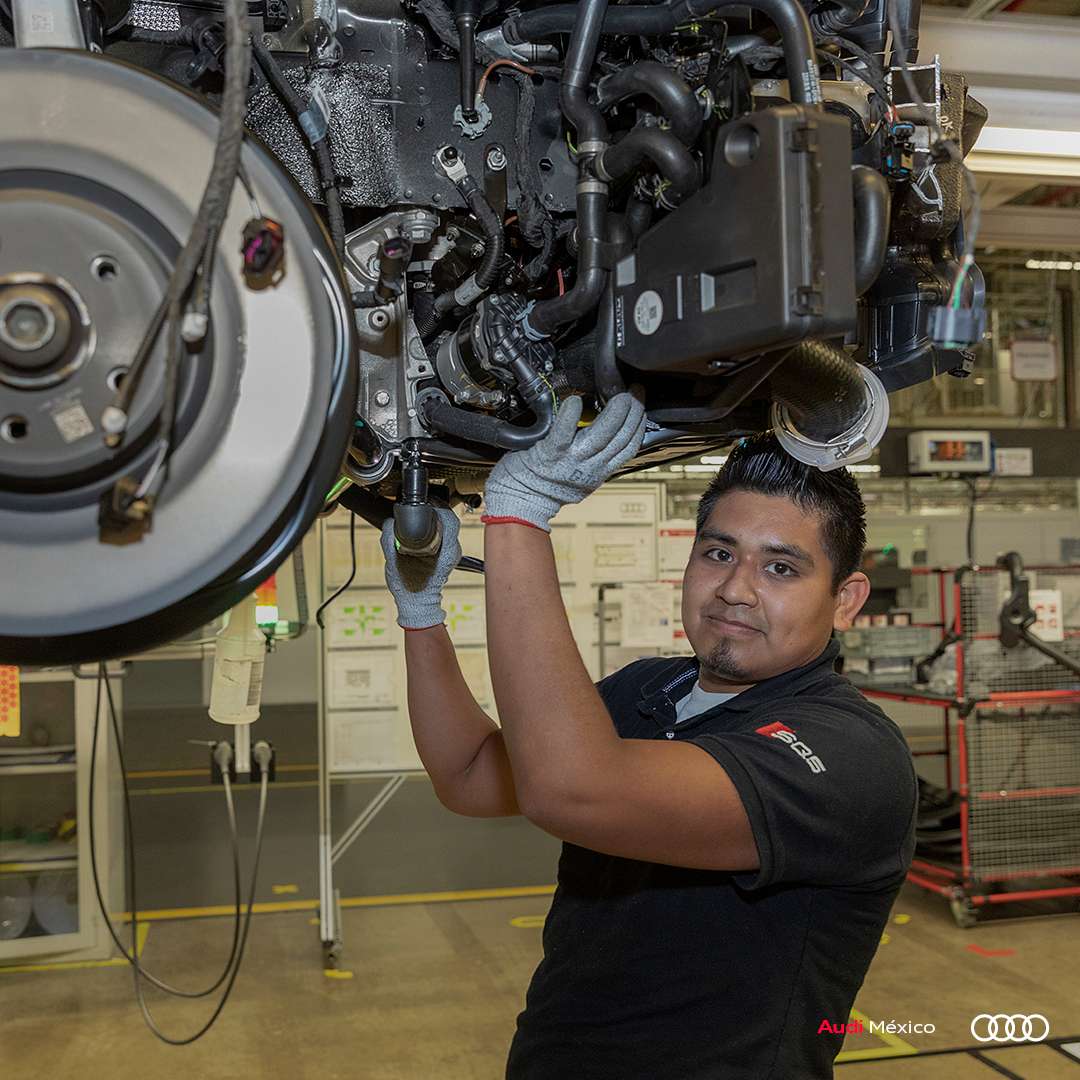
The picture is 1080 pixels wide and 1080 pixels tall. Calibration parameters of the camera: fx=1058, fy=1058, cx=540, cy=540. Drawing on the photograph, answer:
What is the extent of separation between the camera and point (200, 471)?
0.79m

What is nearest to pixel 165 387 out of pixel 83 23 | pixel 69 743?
pixel 83 23

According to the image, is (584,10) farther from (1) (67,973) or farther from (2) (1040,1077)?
(1) (67,973)

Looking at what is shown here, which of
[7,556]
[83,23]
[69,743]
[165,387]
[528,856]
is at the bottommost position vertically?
[528,856]

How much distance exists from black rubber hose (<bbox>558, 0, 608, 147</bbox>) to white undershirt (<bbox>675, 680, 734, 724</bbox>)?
865mm

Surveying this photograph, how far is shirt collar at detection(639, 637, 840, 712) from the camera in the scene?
154 cm

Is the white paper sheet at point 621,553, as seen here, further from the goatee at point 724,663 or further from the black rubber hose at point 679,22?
the black rubber hose at point 679,22

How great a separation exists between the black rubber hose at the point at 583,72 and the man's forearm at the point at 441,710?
31.3 inches

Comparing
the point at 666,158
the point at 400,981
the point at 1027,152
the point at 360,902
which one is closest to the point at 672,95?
the point at 666,158

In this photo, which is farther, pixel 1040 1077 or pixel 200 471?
pixel 1040 1077

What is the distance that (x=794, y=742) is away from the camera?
131 cm

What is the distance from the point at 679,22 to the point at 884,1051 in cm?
355

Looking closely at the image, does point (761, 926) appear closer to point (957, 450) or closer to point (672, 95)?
point (672, 95)

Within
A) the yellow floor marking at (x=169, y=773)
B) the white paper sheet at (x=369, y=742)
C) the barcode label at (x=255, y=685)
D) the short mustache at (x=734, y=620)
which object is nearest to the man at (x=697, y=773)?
the short mustache at (x=734, y=620)

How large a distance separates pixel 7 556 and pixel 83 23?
506mm
